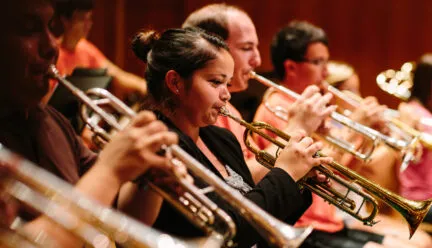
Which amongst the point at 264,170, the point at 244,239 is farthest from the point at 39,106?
the point at 264,170

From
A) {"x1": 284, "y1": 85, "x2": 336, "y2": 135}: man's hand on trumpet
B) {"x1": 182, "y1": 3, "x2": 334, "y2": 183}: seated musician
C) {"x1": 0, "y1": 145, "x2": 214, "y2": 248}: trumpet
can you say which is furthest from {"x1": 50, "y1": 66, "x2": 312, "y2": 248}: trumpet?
{"x1": 182, "y1": 3, "x2": 334, "y2": 183}: seated musician

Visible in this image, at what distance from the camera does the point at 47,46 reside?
1.49m

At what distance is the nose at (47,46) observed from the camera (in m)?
1.49

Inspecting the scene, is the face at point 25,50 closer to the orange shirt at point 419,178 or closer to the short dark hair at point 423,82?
the orange shirt at point 419,178

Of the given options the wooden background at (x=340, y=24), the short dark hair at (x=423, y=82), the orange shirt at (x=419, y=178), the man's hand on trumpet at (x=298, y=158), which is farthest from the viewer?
the wooden background at (x=340, y=24)

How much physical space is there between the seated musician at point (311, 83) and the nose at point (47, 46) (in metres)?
1.35

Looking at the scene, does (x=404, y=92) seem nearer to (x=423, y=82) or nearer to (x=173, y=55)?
Result: (x=423, y=82)

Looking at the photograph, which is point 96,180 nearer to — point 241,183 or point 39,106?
point 39,106

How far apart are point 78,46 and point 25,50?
2.06 m

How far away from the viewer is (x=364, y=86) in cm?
564

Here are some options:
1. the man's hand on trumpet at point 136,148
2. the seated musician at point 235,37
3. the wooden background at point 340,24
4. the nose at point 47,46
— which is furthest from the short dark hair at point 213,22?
the wooden background at point 340,24

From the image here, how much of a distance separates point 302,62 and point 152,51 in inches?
59.5

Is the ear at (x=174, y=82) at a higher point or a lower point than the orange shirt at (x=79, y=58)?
higher

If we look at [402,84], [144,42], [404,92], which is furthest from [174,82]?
[402,84]
